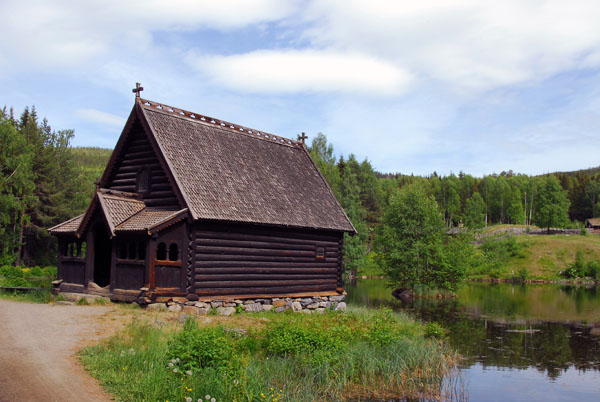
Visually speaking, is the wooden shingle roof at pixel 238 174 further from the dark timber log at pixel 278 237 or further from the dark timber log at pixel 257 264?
the dark timber log at pixel 257 264

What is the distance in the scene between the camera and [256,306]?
23375 mm

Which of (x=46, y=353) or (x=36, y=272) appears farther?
(x=36, y=272)

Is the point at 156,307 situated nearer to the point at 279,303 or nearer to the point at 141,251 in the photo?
the point at 141,251

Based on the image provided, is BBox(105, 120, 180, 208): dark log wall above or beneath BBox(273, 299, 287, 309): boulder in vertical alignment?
above

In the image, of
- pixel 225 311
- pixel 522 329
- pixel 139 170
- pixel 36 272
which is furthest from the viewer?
pixel 36 272

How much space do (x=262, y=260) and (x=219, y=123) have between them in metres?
7.88

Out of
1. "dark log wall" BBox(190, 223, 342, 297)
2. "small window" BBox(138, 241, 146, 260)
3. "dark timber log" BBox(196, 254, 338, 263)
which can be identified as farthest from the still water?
"small window" BBox(138, 241, 146, 260)

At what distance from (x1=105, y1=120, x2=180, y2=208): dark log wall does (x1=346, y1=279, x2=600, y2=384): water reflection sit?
1361 centimetres

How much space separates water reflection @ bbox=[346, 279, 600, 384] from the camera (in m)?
19.0

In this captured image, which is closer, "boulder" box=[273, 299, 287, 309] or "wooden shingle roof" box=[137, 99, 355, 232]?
"wooden shingle roof" box=[137, 99, 355, 232]

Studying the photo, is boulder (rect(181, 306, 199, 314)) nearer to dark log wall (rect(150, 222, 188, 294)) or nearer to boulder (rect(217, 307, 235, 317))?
dark log wall (rect(150, 222, 188, 294))

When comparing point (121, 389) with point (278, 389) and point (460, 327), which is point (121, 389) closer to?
point (278, 389)

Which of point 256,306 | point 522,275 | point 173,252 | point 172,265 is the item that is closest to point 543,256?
point 522,275

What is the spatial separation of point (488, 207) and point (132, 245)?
112797 mm
